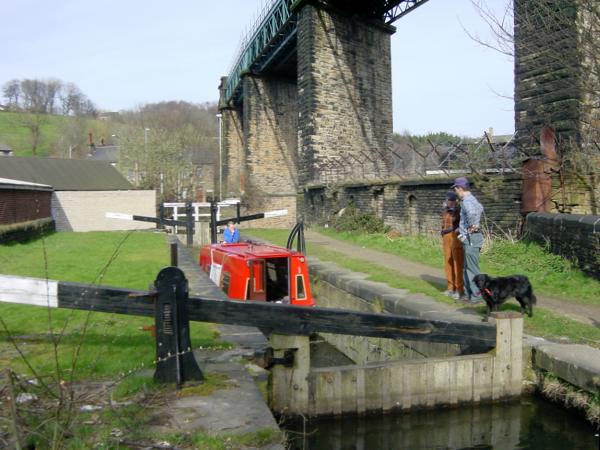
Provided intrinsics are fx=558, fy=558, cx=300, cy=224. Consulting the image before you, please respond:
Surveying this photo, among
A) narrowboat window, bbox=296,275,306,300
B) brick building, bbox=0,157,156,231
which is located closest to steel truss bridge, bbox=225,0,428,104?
brick building, bbox=0,157,156,231

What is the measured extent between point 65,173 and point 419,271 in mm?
31020

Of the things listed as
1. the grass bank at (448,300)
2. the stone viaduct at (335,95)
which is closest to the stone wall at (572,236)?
the grass bank at (448,300)

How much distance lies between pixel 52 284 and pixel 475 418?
395 cm

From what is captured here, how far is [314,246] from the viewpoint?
16.2 m

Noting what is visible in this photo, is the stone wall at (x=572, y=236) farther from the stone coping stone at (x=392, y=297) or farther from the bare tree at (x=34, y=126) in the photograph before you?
the bare tree at (x=34, y=126)

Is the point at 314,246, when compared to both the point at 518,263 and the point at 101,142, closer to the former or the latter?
the point at 518,263

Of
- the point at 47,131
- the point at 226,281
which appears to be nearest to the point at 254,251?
the point at 226,281

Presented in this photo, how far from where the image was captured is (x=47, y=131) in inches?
2899

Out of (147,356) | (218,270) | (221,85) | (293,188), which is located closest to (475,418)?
(147,356)

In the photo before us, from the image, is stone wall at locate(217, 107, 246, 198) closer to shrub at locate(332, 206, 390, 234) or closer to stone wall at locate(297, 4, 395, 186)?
stone wall at locate(297, 4, 395, 186)

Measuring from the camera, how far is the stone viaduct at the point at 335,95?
1065cm

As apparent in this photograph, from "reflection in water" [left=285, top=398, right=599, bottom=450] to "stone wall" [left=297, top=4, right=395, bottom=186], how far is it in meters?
16.7

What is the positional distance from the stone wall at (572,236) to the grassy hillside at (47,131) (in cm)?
6756

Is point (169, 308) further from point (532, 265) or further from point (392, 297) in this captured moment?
point (532, 265)
